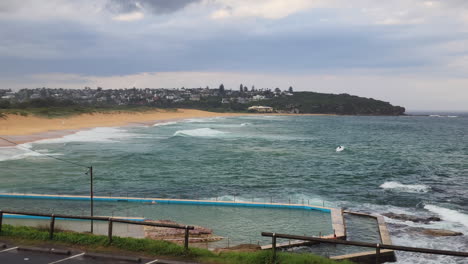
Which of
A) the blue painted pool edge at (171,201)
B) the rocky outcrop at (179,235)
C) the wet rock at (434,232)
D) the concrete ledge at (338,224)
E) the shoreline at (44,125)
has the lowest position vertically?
the wet rock at (434,232)

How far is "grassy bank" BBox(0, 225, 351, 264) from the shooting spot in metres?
11.0

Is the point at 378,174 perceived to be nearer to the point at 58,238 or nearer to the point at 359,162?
the point at 359,162

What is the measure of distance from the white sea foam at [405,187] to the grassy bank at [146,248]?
21993 millimetres

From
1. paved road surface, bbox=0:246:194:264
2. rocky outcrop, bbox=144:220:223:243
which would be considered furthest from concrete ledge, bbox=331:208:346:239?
paved road surface, bbox=0:246:194:264

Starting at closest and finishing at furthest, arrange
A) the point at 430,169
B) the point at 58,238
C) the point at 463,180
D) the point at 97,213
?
1. the point at 58,238
2. the point at 97,213
3. the point at 463,180
4. the point at 430,169

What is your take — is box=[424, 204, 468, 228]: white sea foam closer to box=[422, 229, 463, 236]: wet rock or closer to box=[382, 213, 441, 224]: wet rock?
box=[382, 213, 441, 224]: wet rock

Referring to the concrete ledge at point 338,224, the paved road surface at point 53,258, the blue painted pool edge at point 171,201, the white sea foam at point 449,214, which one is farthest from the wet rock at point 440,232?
the paved road surface at point 53,258

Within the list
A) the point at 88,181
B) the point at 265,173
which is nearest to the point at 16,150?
the point at 88,181

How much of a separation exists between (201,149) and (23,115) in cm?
5192

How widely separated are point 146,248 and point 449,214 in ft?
65.7

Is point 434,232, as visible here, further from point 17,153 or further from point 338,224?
point 17,153

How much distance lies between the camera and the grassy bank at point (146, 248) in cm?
1102

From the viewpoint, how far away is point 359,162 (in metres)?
46.2

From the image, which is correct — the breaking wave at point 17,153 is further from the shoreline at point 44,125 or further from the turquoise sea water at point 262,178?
the shoreline at point 44,125
